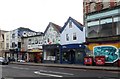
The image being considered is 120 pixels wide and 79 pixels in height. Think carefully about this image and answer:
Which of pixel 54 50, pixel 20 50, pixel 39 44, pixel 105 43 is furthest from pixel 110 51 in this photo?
pixel 20 50

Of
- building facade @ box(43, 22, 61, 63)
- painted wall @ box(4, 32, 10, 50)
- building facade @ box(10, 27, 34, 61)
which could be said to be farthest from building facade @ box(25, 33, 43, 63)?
painted wall @ box(4, 32, 10, 50)

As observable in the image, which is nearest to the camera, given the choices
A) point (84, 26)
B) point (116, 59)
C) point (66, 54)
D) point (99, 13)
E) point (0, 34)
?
point (116, 59)

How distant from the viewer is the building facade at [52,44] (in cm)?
5123

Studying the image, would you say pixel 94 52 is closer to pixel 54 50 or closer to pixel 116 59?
pixel 116 59

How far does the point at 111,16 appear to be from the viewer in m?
38.1

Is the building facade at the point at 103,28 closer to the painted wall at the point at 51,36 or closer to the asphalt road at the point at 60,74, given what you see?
the painted wall at the point at 51,36

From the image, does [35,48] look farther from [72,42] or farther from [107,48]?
[107,48]

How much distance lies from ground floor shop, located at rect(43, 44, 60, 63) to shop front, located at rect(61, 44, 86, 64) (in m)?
2.06

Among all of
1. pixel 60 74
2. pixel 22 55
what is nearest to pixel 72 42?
pixel 22 55

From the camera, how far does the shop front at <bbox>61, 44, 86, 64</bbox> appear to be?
44559mm

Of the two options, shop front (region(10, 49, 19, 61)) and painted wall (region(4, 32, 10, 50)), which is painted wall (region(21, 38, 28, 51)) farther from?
painted wall (region(4, 32, 10, 50))

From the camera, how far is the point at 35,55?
199ft

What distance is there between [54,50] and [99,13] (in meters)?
15.2

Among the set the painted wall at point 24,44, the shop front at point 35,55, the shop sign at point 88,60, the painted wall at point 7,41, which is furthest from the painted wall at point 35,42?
the shop sign at point 88,60
